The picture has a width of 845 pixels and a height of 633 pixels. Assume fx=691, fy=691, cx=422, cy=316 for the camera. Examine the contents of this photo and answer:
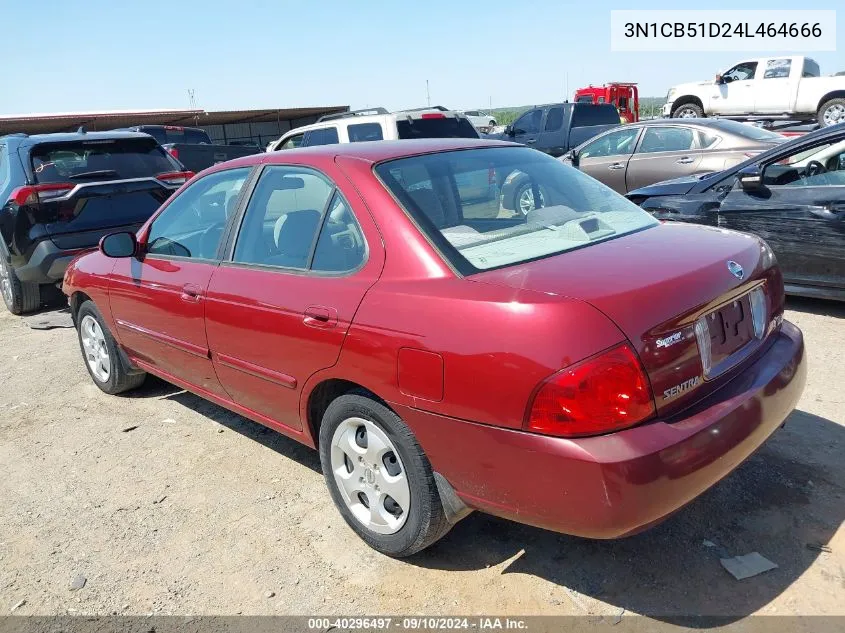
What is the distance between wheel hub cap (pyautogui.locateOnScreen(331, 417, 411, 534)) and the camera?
2699mm

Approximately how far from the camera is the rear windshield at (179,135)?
16.9m

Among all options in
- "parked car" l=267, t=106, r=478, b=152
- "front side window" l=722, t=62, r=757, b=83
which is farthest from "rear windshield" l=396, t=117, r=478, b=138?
"front side window" l=722, t=62, r=757, b=83

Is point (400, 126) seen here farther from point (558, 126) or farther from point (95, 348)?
point (558, 126)

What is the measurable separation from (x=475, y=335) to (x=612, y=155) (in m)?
8.66

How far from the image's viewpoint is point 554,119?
15.5 meters

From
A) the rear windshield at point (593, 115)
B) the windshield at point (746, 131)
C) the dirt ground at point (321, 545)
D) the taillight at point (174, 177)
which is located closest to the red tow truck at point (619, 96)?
the rear windshield at point (593, 115)

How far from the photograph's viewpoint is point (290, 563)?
290 centimetres

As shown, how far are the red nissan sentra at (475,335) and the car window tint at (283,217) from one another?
0.04 feet

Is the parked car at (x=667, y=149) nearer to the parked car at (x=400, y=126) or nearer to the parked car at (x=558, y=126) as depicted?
the parked car at (x=400, y=126)

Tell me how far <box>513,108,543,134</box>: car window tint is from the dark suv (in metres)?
10.1

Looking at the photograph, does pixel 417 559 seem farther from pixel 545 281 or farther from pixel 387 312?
pixel 545 281

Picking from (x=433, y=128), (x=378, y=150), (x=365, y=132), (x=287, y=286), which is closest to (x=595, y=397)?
(x=287, y=286)

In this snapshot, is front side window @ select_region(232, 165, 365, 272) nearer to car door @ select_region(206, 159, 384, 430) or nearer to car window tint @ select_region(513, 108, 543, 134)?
car door @ select_region(206, 159, 384, 430)

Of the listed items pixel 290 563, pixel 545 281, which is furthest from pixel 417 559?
pixel 545 281
